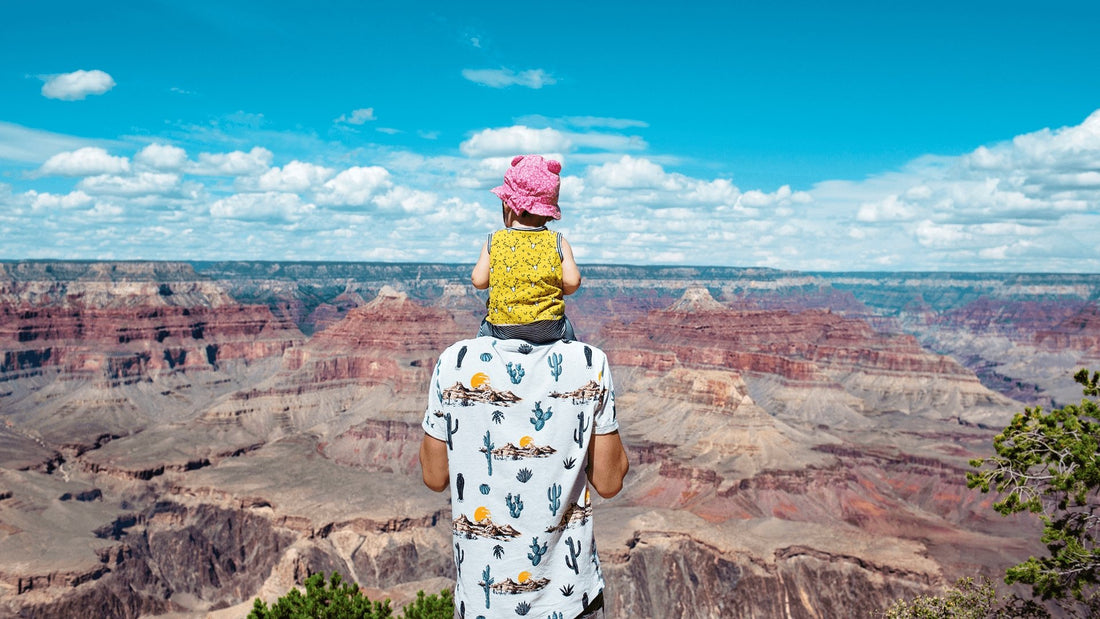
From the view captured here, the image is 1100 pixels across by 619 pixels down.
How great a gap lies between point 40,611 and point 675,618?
55.3m

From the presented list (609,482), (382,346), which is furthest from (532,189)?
(382,346)

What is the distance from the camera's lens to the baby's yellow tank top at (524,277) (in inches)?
198

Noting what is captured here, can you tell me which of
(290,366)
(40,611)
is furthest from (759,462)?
(290,366)

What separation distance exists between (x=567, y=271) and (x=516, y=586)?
235 cm

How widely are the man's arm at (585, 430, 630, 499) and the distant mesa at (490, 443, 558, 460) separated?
348mm

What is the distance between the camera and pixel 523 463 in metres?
5.19

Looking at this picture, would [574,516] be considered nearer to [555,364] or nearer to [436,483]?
[436,483]

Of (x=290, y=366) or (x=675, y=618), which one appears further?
(x=290, y=366)

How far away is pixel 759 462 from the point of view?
321 feet

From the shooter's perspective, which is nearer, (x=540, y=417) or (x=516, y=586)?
(x=540, y=417)

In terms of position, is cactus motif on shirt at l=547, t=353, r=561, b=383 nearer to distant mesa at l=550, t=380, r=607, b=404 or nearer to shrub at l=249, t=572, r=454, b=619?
distant mesa at l=550, t=380, r=607, b=404

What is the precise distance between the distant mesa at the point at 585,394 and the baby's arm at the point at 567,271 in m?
0.71

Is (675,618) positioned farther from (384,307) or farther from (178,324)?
(178,324)

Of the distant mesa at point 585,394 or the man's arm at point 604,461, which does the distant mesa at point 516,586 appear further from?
the distant mesa at point 585,394
